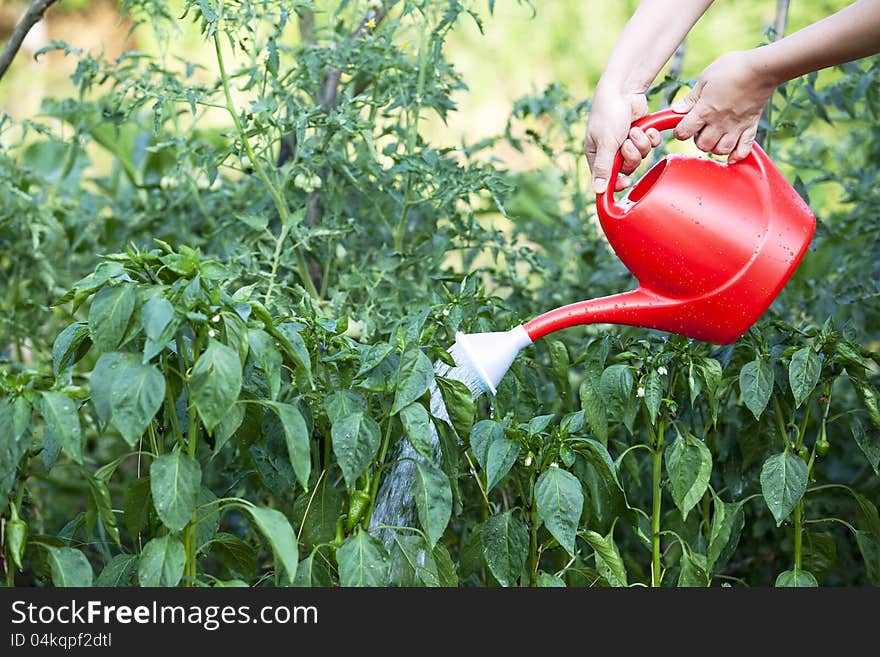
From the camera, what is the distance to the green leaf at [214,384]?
982 mm

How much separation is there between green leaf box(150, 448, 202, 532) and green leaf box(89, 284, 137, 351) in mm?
131

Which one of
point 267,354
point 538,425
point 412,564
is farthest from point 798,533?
point 267,354

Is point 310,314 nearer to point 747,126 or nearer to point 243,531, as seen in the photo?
point 747,126

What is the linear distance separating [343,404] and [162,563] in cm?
25

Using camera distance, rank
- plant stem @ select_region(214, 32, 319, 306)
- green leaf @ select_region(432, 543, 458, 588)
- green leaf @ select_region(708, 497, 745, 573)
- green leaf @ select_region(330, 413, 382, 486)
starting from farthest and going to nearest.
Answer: plant stem @ select_region(214, 32, 319, 306) < green leaf @ select_region(708, 497, 745, 573) < green leaf @ select_region(432, 543, 458, 588) < green leaf @ select_region(330, 413, 382, 486)

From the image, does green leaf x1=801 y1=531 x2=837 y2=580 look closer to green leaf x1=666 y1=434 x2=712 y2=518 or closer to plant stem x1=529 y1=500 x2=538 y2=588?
green leaf x1=666 y1=434 x2=712 y2=518

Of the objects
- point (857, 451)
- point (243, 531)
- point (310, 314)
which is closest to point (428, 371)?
point (310, 314)

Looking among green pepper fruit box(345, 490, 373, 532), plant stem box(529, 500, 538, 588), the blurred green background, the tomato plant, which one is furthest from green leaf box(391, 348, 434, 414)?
the blurred green background

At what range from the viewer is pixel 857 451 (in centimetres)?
199

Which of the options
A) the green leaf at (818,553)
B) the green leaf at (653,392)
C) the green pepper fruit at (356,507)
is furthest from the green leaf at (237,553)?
the green leaf at (818,553)

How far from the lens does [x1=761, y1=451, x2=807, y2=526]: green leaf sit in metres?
1.23

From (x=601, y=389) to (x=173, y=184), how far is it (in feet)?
3.80

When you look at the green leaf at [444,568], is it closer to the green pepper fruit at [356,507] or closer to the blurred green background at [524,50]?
the green pepper fruit at [356,507]

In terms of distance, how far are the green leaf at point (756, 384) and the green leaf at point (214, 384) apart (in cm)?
62
